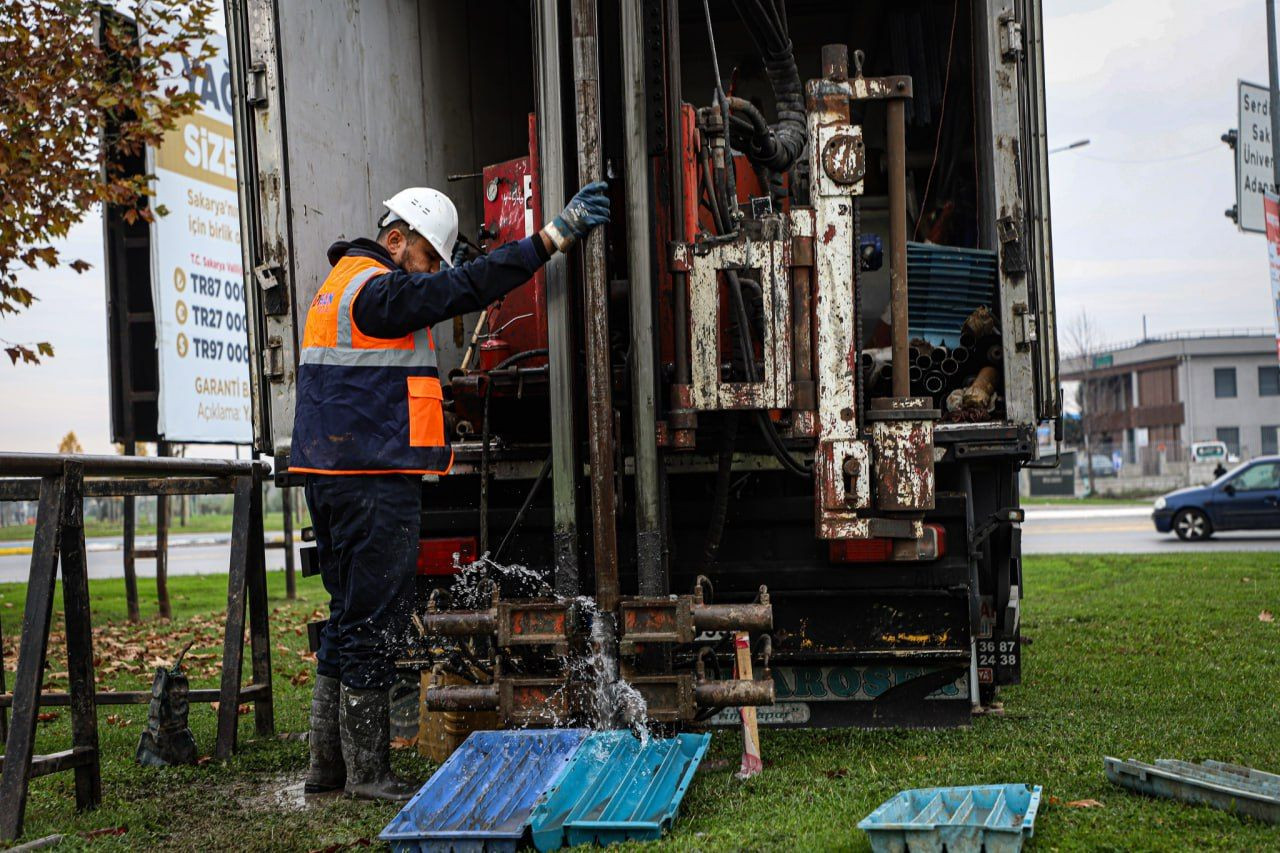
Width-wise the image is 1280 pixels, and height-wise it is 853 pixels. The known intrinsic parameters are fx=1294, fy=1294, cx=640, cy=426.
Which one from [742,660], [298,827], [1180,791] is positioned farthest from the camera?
[742,660]

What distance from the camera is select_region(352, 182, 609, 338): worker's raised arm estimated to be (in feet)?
13.7

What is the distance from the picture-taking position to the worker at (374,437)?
425cm

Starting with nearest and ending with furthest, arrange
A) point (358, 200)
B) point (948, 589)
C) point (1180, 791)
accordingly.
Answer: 1. point (1180, 791)
2. point (948, 589)
3. point (358, 200)

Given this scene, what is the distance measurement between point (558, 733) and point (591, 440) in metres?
0.94

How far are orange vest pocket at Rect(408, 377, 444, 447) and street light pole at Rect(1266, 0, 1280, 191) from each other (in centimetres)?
877

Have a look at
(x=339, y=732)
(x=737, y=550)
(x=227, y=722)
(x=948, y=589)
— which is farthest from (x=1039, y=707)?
(x=227, y=722)

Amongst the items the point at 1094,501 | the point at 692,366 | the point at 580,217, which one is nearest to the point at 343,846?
the point at 692,366

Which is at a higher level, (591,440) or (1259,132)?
(1259,132)

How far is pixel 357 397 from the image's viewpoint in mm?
4340

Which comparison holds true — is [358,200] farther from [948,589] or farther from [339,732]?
[948,589]

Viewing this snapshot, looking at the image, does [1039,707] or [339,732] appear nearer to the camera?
[339,732]

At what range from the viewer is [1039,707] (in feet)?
18.4

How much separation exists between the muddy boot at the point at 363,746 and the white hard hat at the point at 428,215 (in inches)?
62.3

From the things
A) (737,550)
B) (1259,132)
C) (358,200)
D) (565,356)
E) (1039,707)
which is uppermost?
(1259,132)
